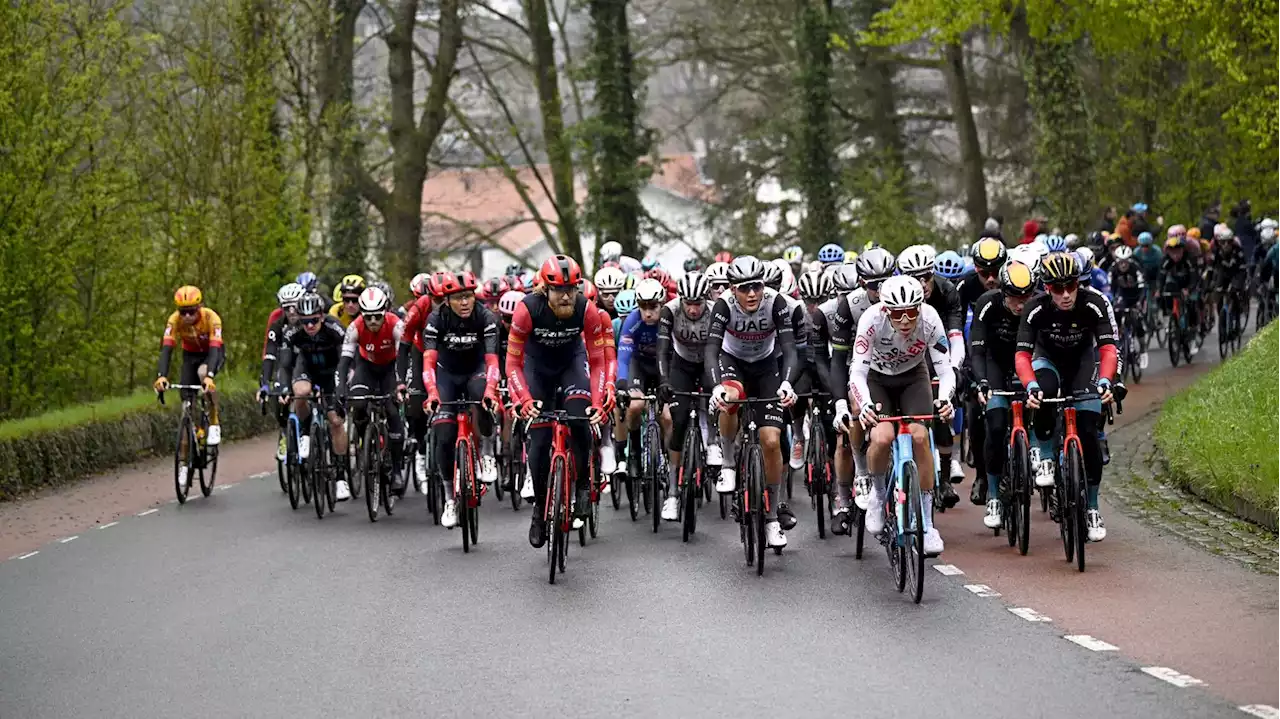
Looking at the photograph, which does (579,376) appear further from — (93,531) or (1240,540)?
(93,531)

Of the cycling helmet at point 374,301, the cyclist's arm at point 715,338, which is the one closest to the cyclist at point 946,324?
the cyclist's arm at point 715,338

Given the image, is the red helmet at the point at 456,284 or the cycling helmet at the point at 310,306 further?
the cycling helmet at the point at 310,306

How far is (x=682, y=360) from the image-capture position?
51.5 ft

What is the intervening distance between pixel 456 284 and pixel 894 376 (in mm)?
4449

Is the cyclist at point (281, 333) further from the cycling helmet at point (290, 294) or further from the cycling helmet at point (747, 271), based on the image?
the cycling helmet at point (747, 271)

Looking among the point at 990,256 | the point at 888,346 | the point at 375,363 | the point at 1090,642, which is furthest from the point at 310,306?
the point at 1090,642

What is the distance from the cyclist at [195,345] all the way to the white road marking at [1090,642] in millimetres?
11380

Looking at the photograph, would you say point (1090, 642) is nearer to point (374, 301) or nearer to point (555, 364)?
point (555, 364)

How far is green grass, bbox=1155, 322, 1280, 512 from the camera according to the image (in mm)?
14547

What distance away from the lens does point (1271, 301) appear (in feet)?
105

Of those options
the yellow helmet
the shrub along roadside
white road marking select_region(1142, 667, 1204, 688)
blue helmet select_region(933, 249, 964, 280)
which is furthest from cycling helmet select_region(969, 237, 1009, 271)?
the shrub along roadside

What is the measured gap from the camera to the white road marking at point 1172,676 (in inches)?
351

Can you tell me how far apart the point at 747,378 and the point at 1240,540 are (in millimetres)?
3646

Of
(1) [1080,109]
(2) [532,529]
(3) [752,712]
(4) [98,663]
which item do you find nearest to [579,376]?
(2) [532,529]
